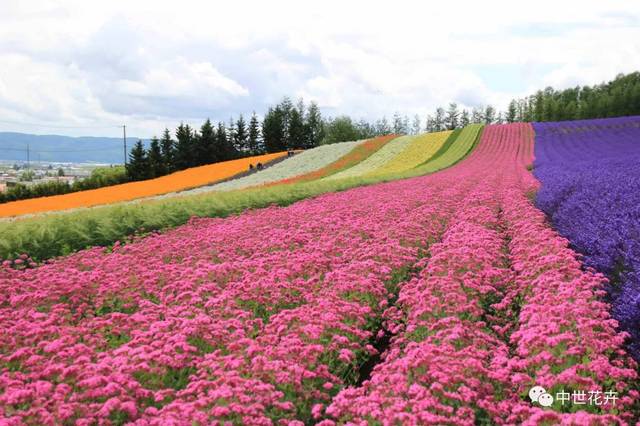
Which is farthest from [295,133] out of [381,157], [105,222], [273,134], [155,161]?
[105,222]

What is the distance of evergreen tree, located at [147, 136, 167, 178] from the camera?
64.4 metres

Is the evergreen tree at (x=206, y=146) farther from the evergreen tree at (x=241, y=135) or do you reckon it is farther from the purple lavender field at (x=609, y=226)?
the purple lavender field at (x=609, y=226)

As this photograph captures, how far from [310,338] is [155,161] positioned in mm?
65607

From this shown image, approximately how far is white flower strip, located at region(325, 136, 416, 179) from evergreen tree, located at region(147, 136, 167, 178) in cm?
2203

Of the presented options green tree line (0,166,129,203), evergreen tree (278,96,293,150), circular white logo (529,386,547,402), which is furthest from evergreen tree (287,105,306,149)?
circular white logo (529,386,547,402)

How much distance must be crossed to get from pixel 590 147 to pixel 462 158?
10333 millimetres

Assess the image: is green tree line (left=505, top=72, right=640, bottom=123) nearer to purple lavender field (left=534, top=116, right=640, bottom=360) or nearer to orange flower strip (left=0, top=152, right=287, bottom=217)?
A: orange flower strip (left=0, top=152, right=287, bottom=217)

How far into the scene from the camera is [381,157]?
62.4 meters

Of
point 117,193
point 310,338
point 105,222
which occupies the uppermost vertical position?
point 105,222

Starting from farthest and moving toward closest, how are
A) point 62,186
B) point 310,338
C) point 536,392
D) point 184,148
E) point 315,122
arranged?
point 315,122
point 184,148
point 62,186
point 310,338
point 536,392

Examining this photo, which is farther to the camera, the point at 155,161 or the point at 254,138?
the point at 254,138

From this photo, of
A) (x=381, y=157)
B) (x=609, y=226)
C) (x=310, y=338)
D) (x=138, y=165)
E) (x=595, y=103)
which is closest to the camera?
(x=310, y=338)

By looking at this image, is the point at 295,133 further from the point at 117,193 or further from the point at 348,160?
the point at 117,193

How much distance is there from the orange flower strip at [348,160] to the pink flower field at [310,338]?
32235 mm
